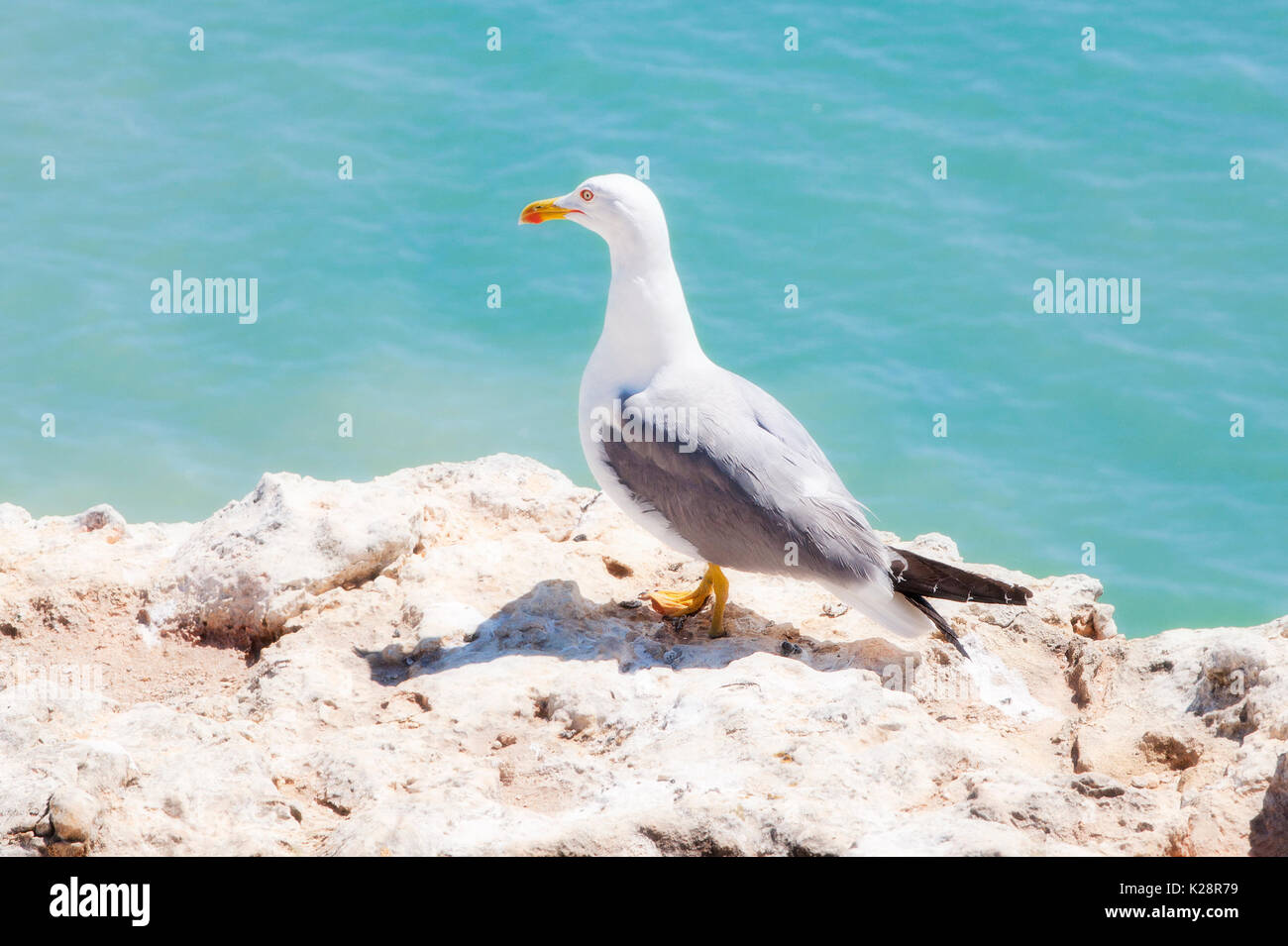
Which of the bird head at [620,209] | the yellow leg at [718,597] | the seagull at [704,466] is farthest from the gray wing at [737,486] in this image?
the bird head at [620,209]

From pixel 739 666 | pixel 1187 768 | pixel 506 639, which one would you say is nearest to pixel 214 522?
pixel 506 639

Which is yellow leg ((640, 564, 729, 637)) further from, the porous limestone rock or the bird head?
the bird head

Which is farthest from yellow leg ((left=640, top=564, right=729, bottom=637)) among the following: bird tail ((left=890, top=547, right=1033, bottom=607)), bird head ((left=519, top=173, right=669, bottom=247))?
bird head ((left=519, top=173, right=669, bottom=247))

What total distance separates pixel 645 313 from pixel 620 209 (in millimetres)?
351

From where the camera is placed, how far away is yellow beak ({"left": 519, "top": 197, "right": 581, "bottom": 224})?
472cm

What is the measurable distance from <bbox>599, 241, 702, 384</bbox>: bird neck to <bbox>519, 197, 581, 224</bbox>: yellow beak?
232mm

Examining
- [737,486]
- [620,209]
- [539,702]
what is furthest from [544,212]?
[539,702]

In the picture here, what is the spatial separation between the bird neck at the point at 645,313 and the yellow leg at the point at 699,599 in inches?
27.5

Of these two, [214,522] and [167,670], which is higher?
[214,522]

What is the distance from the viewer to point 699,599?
4.64m

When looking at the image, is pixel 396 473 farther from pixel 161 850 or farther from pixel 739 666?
pixel 161 850
